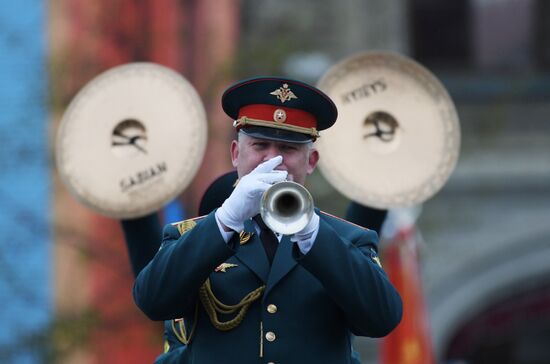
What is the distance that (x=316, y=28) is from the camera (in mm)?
13016

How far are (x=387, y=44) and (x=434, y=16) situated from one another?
0.62 metres

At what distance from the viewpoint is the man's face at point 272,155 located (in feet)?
12.4

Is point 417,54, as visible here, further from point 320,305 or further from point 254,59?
point 320,305

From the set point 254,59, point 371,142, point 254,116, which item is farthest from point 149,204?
point 254,59

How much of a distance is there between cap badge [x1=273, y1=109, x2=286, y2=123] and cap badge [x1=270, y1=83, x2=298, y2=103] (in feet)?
0.14

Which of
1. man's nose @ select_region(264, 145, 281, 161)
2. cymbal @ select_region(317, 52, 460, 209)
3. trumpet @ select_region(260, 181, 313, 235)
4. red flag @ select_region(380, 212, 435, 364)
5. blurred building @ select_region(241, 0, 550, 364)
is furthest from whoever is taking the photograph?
blurred building @ select_region(241, 0, 550, 364)

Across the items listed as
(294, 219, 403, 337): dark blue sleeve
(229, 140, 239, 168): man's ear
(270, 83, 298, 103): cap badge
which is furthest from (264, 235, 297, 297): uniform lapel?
(270, 83, 298, 103): cap badge

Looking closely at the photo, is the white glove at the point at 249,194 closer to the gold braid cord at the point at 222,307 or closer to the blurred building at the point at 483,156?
the gold braid cord at the point at 222,307

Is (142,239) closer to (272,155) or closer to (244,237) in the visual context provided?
(244,237)

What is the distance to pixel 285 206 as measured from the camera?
140 inches

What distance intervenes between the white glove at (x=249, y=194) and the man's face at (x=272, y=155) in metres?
0.09

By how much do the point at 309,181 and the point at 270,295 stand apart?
272 inches

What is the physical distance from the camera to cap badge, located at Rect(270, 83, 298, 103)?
401cm

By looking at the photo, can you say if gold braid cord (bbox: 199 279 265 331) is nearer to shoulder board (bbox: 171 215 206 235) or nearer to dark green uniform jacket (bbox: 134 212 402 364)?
dark green uniform jacket (bbox: 134 212 402 364)
